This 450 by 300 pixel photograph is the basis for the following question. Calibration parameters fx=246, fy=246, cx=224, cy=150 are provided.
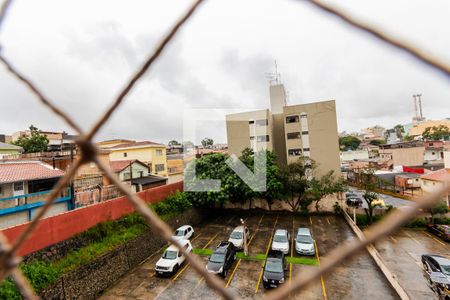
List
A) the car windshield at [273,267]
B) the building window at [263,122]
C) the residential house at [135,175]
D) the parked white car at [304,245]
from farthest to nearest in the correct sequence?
1. the building window at [263,122]
2. the residential house at [135,175]
3. the parked white car at [304,245]
4. the car windshield at [273,267]

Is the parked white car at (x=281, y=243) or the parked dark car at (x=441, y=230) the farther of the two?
the parked dark car at (x=441, y=230)

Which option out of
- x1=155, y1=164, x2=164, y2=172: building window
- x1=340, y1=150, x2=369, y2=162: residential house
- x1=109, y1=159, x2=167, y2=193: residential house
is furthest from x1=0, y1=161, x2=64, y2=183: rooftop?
x1=340, y1=150, x2=369, y2=162: residential house

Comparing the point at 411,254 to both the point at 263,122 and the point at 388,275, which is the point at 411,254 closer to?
the point at 388,275

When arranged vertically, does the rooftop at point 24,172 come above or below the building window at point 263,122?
below

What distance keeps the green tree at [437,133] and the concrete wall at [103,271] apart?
46.9 m

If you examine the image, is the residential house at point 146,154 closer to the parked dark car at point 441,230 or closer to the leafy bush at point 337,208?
the leafy bush at point 337,208

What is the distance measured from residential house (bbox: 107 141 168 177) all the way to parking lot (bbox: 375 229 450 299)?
19.9 metres

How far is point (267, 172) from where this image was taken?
50.5ft

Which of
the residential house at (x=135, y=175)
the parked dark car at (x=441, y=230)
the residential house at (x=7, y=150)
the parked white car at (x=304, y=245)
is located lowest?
the parked dark car at (x=441, y=230)

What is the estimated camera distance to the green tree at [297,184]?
16.0 metres

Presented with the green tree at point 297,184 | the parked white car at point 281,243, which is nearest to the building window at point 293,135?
the green tree at point 297,184

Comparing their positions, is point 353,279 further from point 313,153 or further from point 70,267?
point 313,153

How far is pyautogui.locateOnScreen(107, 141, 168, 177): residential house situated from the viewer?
24.6m

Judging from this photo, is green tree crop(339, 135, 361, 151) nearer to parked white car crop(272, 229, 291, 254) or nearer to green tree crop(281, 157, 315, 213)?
green tree crop(281, 157, 315, 213)
